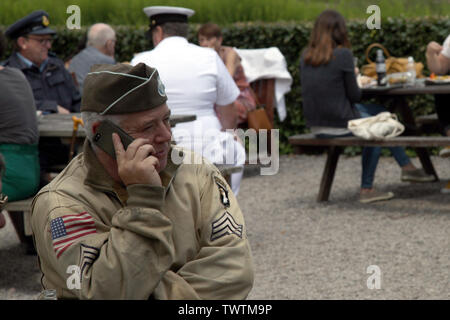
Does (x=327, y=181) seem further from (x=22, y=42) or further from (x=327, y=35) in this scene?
(x=22, y=42)

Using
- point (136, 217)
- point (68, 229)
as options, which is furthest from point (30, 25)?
point (136, 217)

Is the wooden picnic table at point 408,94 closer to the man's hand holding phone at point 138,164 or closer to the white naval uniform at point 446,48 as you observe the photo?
the white naval uniform at point 446,48

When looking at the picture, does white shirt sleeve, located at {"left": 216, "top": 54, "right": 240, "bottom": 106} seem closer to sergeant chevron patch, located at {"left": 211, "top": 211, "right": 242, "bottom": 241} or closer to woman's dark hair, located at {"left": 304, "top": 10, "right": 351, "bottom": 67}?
woman's dark hair, located at {"left": 304, "top": 10, "right": 351, "bottom": 67}

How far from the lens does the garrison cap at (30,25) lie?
289 inches

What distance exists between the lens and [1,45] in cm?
598

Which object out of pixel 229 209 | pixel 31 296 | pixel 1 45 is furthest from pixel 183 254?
pixel 1 45

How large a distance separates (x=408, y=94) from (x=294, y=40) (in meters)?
3.14

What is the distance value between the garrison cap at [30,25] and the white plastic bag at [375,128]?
118 inches

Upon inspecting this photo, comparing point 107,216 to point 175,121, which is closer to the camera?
point 107,216

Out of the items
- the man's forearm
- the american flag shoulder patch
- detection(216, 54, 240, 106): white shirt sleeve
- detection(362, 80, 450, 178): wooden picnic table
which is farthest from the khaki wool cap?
detection(362, 80, 450, 178): wooden picnic table

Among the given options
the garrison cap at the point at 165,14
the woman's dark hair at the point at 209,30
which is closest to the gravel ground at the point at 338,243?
the woman's dark hair at the point at 209,30

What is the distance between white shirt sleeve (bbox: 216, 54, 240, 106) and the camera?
635cm
